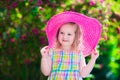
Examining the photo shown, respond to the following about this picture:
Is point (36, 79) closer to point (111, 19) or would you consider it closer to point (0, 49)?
point (0, 49)

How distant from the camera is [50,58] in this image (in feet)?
19.1

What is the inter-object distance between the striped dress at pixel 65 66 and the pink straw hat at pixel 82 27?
14cm

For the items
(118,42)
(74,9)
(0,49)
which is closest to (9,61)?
(0,49)

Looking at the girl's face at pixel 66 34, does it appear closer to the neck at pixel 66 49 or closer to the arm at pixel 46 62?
the neck at pixel 66 49

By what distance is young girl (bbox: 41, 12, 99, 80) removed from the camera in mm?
5793

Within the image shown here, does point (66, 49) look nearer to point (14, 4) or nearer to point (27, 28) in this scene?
point (14, 4)

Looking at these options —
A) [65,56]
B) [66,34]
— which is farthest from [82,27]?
[65,56]

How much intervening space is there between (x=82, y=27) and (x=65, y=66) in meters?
0.47

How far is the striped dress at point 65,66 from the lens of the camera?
578 cm

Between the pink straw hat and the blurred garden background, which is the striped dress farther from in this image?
the blurred garden background

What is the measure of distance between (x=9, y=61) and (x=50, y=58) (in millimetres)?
3126

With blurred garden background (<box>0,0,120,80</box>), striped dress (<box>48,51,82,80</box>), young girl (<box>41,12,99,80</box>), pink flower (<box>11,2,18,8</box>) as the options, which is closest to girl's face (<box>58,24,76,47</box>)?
young girl (<box>41,12,99,80</box>)

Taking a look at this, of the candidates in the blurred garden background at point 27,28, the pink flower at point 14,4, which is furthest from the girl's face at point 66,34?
the pink flower at point 14,4

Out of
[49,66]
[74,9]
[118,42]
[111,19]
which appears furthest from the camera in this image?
[118,42]
